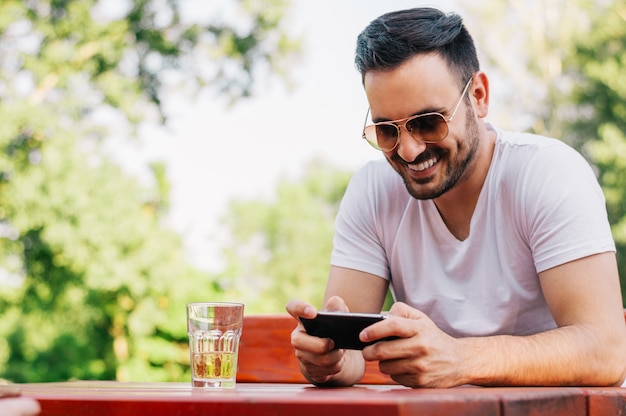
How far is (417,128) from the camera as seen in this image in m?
1.88

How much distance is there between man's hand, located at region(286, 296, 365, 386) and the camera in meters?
1.58

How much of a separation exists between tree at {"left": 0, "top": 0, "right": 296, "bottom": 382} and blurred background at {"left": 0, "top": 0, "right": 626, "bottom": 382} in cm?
2

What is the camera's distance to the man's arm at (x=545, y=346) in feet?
4.56

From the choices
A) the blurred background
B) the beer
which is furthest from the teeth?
the blurred background

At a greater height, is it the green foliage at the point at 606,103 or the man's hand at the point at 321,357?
the green foliage at the point at 606,103

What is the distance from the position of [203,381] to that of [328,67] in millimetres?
30313

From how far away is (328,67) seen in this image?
103 feet

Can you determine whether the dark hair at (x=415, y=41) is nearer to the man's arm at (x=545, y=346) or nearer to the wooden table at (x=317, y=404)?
the man's arm at (x=545, y=346)

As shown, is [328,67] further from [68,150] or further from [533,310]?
[533,310]

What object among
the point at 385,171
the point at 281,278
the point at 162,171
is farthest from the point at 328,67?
the point at 385,171

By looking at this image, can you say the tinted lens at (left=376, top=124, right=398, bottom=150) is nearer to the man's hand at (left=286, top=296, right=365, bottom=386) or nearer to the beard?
the beard

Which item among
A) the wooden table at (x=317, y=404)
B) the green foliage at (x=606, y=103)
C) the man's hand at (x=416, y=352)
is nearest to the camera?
the wooden table at (x=317, y=404)

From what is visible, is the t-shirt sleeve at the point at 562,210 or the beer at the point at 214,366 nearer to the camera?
the beer at the point at 214,366

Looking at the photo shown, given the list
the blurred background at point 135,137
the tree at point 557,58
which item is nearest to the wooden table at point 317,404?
the blurred background at point 135,137
